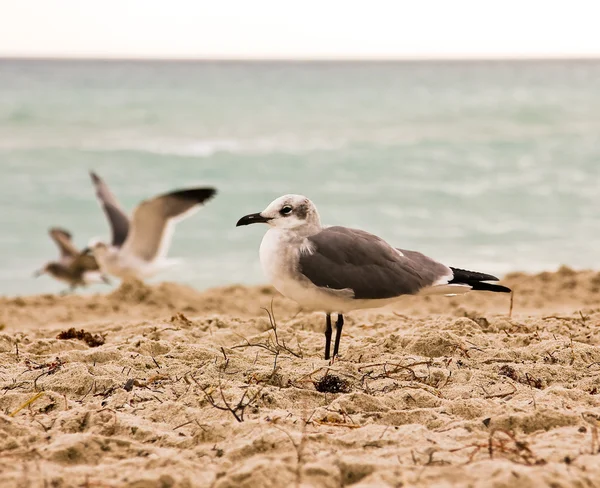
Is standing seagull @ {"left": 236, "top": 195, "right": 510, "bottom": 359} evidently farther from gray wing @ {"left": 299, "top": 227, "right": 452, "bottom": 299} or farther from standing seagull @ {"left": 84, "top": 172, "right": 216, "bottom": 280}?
standing seagull @ {"left": 84, "top": 172, "right": 216, "bottom": 280}

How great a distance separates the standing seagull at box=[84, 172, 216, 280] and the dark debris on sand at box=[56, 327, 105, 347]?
322cm

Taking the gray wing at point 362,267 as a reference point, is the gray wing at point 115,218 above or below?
above

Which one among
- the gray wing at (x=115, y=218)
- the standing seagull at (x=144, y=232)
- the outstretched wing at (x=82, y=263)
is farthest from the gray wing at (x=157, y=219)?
the outstretched wing at (x=82, y=263)

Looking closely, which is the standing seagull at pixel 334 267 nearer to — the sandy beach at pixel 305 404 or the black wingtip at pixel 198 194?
the sandy beach at pixel 305 404

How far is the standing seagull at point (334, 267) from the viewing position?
132 inches

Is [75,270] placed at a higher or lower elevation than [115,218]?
lower

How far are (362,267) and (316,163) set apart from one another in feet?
45.5

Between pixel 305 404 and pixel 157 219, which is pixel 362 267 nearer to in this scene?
pixel 305 404

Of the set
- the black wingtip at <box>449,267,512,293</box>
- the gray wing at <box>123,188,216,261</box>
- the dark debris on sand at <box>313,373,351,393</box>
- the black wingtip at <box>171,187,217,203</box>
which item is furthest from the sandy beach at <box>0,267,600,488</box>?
the gray wing at <box>123,188,216,261</box>

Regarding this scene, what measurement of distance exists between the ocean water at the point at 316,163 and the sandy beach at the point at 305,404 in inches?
205

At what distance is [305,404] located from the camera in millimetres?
2828

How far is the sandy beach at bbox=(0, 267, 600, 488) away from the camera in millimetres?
2102

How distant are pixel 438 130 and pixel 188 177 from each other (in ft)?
Answer: 27.4

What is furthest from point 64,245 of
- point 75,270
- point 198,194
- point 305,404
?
point 305,404
